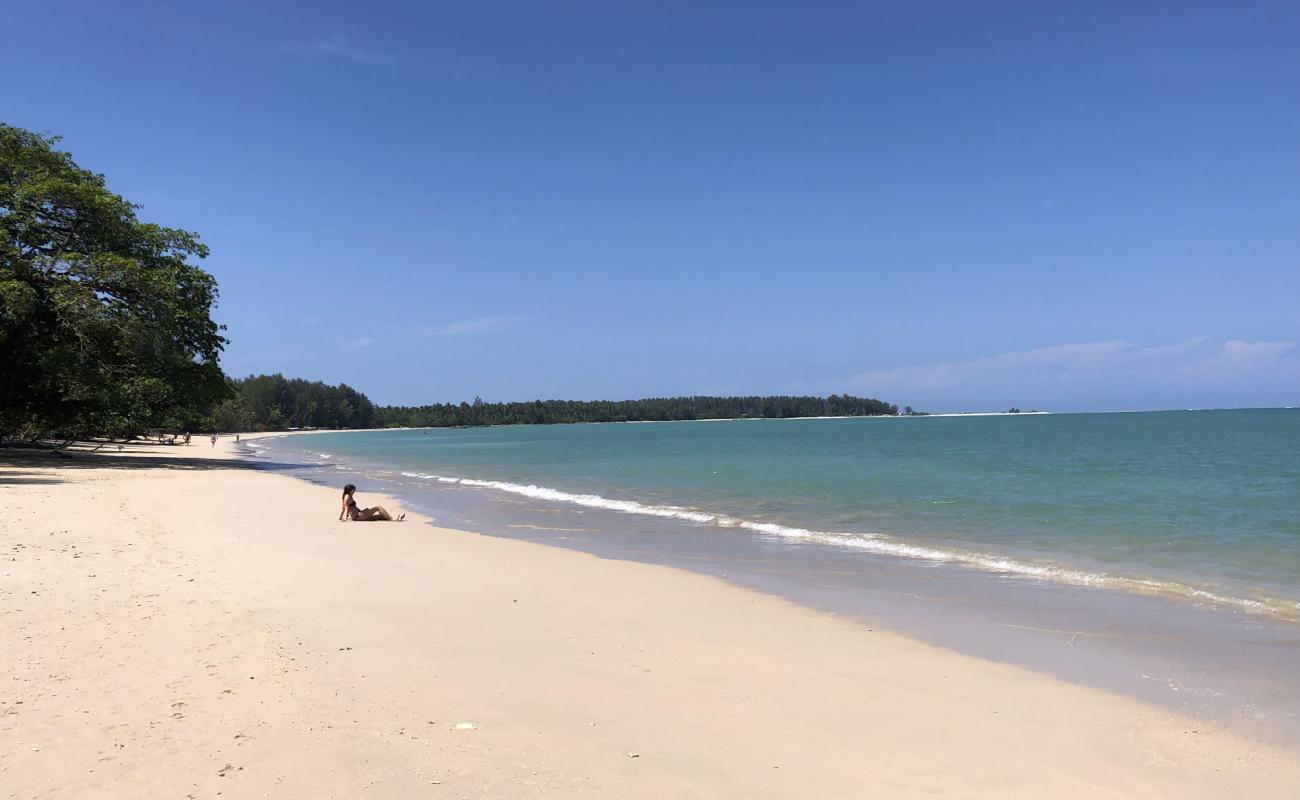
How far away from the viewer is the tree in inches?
1048

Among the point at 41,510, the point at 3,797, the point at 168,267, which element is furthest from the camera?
the point at 168,267

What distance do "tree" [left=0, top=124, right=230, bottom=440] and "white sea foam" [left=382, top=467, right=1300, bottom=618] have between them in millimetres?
18437

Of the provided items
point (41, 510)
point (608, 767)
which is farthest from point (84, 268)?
point (608, 767)

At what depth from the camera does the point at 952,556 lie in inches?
485

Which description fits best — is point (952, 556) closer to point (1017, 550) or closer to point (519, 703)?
point (1017, 550)

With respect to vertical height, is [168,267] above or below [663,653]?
above

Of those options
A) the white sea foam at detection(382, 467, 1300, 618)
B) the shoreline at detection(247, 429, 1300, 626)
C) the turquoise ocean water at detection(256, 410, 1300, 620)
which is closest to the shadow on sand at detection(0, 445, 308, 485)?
the turquoise ocean water at detection(256, 410, 1300, 620)

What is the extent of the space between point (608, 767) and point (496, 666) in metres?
1.97

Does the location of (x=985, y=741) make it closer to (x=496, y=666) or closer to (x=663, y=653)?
(x=663, y=653)

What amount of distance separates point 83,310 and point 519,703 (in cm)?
2893

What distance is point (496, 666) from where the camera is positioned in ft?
19.4

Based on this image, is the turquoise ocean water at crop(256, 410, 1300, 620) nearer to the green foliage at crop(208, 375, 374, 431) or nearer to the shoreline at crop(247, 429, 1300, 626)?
the shoreline at crop(247, 429, 1300, 626)

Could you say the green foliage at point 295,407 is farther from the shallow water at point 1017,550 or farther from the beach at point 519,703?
the beach at point 519,703

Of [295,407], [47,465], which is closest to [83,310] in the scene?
[47,465]
